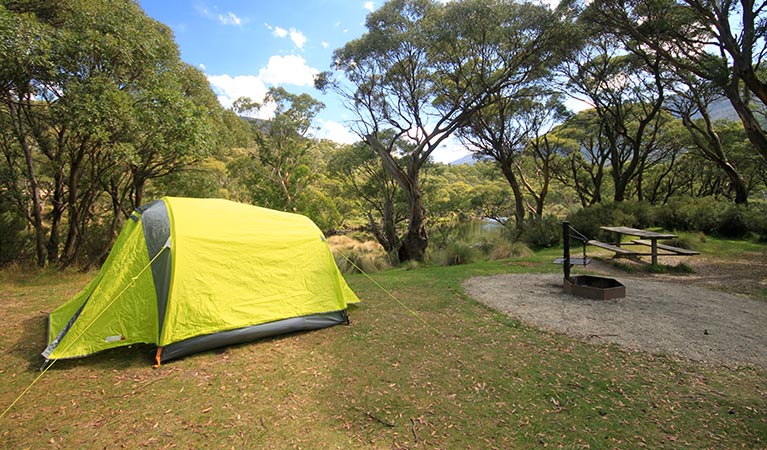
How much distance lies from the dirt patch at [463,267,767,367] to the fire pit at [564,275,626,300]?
0.12 meters

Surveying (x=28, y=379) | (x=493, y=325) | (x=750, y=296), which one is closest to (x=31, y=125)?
(x=28, y=379)

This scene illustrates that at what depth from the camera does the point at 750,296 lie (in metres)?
6.14

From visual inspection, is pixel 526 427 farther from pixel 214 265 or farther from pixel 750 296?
pixel 750 296

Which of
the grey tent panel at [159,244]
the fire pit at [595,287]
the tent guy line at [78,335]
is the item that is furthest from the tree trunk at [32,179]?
the fire pit at [595,287]

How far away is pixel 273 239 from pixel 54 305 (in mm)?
4157

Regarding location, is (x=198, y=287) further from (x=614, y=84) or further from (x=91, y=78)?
(x=614, y=84)

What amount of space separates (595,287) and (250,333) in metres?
5.72

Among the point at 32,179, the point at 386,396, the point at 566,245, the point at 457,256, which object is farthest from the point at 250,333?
the point at 457,256

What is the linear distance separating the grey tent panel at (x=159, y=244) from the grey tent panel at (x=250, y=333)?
0.31m

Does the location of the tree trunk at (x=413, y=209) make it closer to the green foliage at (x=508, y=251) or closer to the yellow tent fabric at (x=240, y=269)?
the green foliage at (x=508, y=251)

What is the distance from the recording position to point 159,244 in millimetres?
4125

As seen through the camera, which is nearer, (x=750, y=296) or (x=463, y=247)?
(x=750, y=296)

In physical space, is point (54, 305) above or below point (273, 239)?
below

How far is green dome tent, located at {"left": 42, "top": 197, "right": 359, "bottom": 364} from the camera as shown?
382 centimetres
